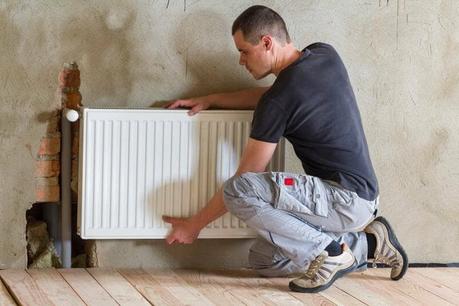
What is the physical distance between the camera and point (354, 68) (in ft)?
12.4

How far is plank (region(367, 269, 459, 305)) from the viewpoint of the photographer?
3268 mm

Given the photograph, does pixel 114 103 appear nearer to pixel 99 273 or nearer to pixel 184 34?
pixel 184 34

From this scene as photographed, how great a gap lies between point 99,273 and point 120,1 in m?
1.12

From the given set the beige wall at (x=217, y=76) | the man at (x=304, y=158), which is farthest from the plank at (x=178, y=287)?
the man at (x=304, y=158)

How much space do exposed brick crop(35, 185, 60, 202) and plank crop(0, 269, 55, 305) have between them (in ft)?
1.01

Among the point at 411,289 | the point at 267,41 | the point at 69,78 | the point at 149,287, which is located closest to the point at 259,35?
the point at 267,41

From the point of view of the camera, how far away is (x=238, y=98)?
3.63 m

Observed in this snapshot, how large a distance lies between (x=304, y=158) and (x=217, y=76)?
20.9 inches

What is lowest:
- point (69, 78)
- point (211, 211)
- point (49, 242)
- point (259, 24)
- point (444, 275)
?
point (444, 275)

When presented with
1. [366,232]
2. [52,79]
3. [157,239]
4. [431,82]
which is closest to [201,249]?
[157,239]

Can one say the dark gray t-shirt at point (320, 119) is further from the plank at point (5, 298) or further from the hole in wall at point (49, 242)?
the plank at point (5, 298)

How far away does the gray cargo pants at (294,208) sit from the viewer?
338 cm

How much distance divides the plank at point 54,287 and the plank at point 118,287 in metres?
0.14

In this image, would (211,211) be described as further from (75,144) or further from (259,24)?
(259,24)
